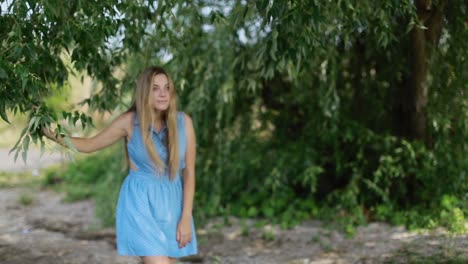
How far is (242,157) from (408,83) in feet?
5.64

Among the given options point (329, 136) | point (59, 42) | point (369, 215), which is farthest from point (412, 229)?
point (59, 42)

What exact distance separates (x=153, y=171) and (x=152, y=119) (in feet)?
0.85

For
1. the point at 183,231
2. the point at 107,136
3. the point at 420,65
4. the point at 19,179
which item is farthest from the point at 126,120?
the point at 19,179

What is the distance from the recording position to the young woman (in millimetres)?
3143

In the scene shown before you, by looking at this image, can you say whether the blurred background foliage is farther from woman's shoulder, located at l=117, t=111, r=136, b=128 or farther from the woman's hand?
the woman's hand

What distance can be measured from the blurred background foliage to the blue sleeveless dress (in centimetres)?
63

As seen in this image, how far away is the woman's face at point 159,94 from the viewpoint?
317 cm

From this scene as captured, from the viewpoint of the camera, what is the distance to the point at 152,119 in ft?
10.4

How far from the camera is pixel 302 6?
3.26 m

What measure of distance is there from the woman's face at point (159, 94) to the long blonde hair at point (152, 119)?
0.05ft

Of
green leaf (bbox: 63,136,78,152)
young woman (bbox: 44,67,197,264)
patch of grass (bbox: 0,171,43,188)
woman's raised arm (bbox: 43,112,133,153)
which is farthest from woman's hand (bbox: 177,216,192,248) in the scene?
patch of grass (bbox: 0,171,43,188)

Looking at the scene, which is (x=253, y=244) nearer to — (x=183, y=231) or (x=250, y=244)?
(x=250, y=244)

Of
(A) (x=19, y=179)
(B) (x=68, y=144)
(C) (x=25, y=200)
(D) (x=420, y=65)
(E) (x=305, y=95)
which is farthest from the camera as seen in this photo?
(A) (x=19, y=179)

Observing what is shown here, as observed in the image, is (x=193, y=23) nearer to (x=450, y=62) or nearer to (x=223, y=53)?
(x=223, y=53)
